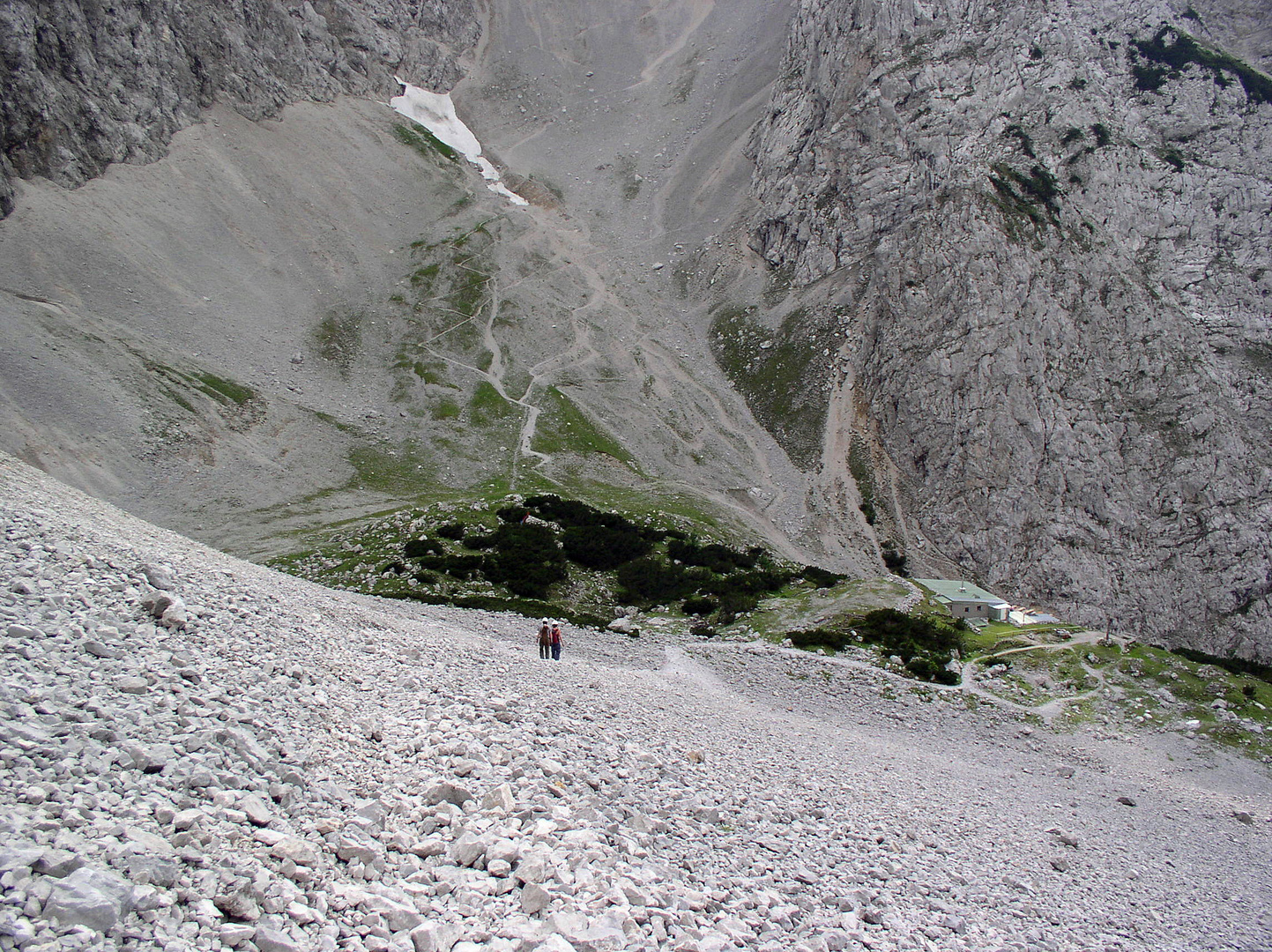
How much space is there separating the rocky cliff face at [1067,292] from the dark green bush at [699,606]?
45510 millimetres

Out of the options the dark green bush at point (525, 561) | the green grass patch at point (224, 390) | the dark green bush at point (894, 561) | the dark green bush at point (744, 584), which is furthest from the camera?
the dark green bush at point (894, 561)

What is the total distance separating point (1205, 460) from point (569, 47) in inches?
5645

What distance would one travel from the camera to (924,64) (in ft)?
305

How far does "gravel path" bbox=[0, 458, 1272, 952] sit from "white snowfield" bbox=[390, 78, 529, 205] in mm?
116565

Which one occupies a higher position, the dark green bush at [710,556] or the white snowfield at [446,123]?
the white snowfield at [446,123]

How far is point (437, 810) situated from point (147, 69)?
115871 millimetres

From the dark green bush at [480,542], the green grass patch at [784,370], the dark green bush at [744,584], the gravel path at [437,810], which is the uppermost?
the green grass patch at [784,370]

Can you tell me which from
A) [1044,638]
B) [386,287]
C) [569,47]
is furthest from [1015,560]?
[569,47]

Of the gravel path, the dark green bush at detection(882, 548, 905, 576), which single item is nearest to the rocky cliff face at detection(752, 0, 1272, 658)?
the dark green bush at detection(882, 548, 905, 576)

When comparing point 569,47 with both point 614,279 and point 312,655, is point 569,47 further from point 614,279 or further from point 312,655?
point 312,655

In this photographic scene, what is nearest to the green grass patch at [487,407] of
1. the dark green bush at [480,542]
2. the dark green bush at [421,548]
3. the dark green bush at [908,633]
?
the dark green bush at [480,542]

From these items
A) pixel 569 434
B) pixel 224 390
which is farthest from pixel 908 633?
pixel 224 390

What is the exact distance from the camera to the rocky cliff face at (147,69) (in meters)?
77.1

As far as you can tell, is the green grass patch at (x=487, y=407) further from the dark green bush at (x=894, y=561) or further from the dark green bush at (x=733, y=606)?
the dark green bush at (x=733, y=606)
